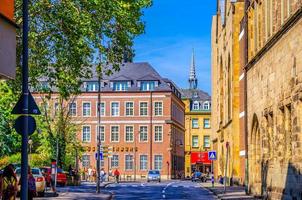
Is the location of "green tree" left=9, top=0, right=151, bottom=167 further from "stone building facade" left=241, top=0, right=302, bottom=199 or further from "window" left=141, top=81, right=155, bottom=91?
"window" left=141, top=81, right=155, bottom=91

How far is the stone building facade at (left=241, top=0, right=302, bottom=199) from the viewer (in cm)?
2634

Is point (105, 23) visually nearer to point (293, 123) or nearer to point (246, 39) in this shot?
point (293, 123)

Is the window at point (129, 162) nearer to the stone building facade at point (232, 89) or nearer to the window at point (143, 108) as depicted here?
the window at point (143, 108)

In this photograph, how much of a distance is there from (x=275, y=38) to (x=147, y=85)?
7750 centimetres

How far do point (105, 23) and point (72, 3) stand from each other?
1.89m

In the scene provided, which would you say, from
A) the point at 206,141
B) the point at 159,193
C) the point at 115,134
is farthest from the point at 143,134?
the point at 159,193

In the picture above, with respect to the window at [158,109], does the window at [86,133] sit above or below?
below

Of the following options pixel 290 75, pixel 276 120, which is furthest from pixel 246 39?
pixel 290 75

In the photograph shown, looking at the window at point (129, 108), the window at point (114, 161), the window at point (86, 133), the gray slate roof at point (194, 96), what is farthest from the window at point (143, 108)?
the gray slate roof at point (194, 96)

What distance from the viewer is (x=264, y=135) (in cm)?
3459

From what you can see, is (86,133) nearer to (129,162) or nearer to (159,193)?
(129,162)

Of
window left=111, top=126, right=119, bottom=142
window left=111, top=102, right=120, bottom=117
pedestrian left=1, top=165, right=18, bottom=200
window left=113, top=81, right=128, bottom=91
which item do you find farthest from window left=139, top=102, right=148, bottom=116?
pedestrian left=1, top=165, right=18, bottom=200

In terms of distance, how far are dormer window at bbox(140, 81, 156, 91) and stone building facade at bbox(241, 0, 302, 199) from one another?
65703 millimetres

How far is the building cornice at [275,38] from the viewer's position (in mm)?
25478
